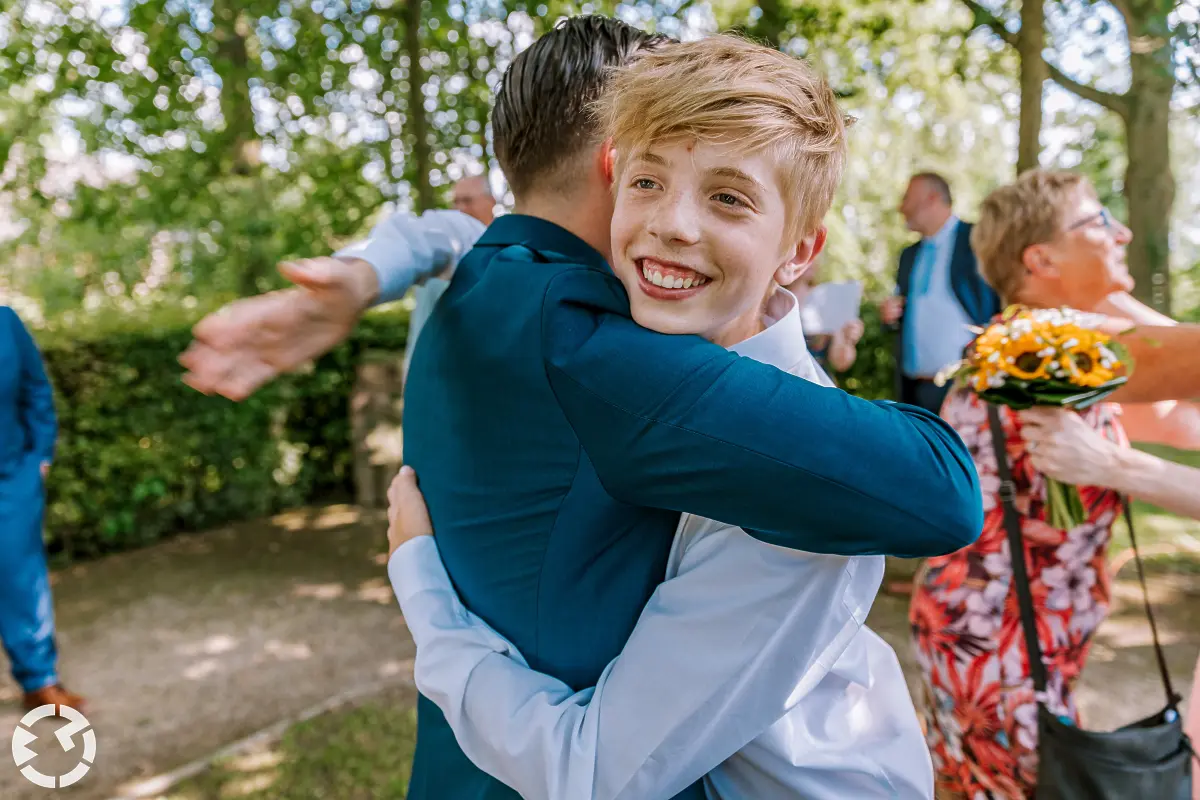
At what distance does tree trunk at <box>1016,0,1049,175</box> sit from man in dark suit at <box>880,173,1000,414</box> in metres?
0.76

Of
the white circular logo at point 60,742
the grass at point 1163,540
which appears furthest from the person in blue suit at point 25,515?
the grass at point 1163,540

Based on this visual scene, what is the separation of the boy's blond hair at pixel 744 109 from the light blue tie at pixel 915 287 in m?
5.18

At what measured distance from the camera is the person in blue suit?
4504 millimetres

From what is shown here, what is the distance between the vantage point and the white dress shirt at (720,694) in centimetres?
112

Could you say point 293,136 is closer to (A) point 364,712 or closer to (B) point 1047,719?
(A) point 364,712

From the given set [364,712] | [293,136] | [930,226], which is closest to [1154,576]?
[930,226]

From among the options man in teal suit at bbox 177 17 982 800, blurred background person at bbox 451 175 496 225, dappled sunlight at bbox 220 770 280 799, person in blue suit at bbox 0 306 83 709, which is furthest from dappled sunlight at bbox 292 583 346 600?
man in teal suit at bbox 177 17 982 800

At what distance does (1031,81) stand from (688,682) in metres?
6.95

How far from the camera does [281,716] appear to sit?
467 centimetres

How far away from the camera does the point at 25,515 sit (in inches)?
180

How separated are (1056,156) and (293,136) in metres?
9.90

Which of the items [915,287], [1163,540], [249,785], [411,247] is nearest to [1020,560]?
[411,247]

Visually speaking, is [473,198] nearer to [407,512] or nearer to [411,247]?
[411,247]

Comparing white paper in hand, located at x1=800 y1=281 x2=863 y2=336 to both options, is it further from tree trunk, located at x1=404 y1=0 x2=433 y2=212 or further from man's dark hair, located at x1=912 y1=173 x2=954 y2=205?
tree trunk, located at x1=404 y1=0 x2=433 y2=212
